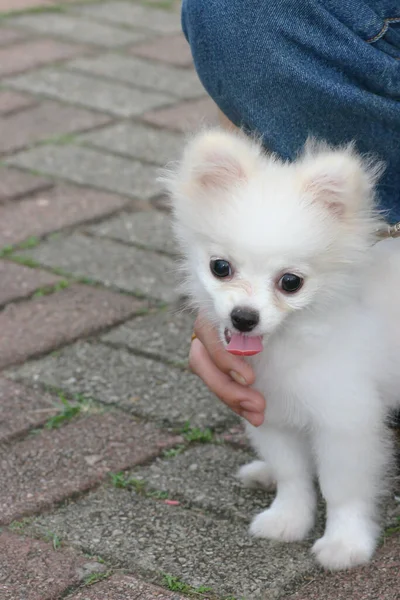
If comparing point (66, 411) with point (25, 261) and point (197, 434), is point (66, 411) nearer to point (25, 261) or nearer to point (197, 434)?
point (197, 434)

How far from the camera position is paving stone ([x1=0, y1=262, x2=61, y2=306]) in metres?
3.00

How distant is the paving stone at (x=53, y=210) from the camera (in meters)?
3.39

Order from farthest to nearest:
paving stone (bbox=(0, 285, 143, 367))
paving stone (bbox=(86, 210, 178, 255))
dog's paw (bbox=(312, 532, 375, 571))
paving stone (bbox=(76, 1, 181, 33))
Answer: paving stone (bbox=(76, 1, 181, 33)) → paving stone (bbox=(86, 210, 178, 255)) → paving stone (bbox=(0, 285, 143, 367)) → dog's paw (bbox=(312, 532, 375, 571))

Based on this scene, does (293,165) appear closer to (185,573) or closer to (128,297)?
(185,573)

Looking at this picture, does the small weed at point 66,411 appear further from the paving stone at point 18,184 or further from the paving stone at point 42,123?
the paving stone at point 42,123

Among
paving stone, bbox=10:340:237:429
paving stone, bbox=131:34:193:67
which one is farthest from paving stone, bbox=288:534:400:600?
paving stone, bbox=131:34:193:67

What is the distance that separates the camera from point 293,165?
6.08 feet

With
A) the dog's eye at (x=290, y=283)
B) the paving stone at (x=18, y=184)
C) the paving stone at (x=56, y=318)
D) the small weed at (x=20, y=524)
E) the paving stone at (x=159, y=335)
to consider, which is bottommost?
the paving stone at (x=18, y=184)

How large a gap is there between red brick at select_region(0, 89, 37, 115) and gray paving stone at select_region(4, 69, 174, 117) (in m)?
0.09

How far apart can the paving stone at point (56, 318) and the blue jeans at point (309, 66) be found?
3.05 feet

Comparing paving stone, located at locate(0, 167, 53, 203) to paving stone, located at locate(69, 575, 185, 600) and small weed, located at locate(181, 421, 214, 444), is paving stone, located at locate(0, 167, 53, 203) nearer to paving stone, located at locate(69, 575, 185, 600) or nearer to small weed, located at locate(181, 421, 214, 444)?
small weed, located at locate(181, 421, 214, 444)

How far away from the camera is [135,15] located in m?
5.65

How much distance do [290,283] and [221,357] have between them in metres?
0.33

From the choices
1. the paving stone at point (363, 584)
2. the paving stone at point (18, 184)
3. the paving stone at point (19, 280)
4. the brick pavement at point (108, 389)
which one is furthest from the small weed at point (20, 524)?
the paving stone at point (18, 184)
